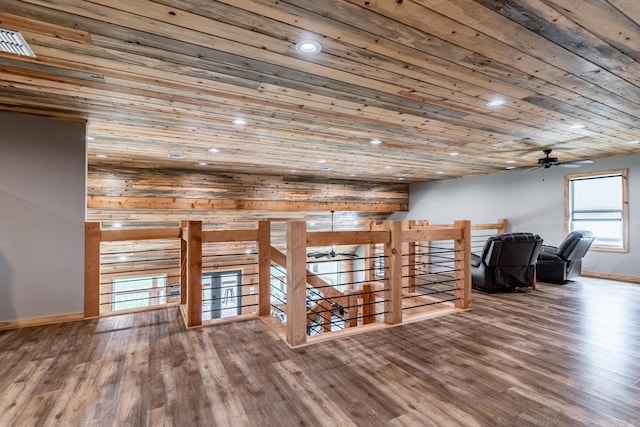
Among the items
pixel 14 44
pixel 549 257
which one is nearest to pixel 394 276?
pixel 14 44

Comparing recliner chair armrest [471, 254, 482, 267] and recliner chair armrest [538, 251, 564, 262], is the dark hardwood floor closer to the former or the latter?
recliner chair armrest [471, 254, 482, 267]

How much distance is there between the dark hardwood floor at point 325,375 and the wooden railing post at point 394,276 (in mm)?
193

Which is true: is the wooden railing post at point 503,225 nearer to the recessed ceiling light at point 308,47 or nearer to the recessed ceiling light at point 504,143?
the recessed ceiling light at point 504,143

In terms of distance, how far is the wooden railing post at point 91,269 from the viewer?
3480mm

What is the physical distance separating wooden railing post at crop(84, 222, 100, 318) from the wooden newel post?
2.28 metres

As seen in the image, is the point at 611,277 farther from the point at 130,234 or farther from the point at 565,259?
the point at 130,234

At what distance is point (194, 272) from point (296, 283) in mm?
1205

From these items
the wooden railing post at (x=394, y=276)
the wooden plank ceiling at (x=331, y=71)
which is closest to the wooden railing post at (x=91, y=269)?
the wooden plank ceiling at (x=331, y=71)

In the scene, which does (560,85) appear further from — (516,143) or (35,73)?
(35,73)

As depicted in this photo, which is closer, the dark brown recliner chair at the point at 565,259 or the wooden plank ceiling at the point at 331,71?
the wooden plank ceiling at the point at 331,71

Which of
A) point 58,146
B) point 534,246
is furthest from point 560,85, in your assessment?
point 58,146

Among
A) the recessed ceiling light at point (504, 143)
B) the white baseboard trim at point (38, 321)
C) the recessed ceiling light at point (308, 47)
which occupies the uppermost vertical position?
the recessed ceiling light at point (308, 47)

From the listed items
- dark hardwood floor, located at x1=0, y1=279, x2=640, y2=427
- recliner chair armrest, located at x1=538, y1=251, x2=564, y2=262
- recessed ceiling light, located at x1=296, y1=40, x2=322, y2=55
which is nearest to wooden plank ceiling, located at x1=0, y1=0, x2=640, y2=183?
recessed ceiling light, located at x1=296, y1=40, x2=322, y2=55

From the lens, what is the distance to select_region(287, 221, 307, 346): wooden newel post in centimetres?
279
